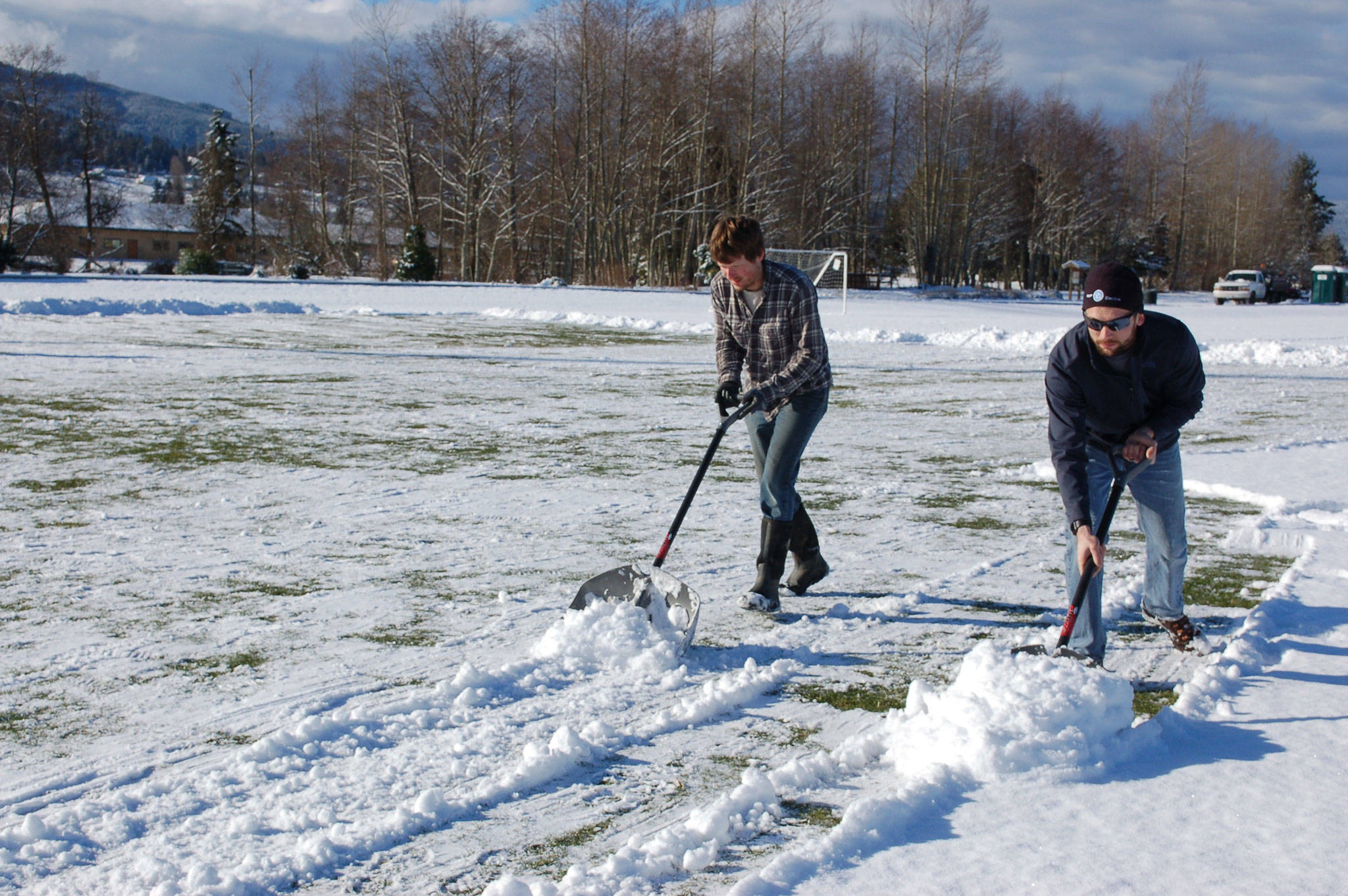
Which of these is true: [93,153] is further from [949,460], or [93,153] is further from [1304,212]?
[1304,212]

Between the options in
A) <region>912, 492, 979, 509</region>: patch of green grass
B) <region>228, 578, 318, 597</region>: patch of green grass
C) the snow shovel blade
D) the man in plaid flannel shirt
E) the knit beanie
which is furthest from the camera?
<region>912, 492, 979, 509</region>: patch of green grass

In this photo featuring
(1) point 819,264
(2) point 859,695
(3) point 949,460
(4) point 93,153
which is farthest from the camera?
(4) point 93,153

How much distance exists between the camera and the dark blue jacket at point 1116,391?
373 cm

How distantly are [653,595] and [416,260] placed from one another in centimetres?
4108

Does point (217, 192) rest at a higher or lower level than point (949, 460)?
higher

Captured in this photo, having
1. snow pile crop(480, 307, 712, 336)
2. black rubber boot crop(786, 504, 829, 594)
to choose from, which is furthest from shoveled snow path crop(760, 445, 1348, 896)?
snow pile crop(480, 307, 712, 336)

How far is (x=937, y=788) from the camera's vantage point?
3.13m

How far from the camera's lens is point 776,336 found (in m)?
4.70

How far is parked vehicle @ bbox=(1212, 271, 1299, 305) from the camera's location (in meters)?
49.0

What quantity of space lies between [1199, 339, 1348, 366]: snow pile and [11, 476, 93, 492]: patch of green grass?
16.5 meters

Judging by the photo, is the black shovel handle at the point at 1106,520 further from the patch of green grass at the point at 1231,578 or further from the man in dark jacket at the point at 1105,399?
the patch of green grass at the point at 1231,578

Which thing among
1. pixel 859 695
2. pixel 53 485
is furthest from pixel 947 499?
pixel 53 485

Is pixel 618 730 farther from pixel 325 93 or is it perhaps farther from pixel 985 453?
pixel 325 93

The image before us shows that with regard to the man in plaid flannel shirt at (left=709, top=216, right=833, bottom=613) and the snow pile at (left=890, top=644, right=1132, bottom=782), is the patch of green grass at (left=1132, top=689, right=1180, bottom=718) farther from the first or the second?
the man in plaid flannel shirt at (left=709, top=216, right=833, bottom=613)
